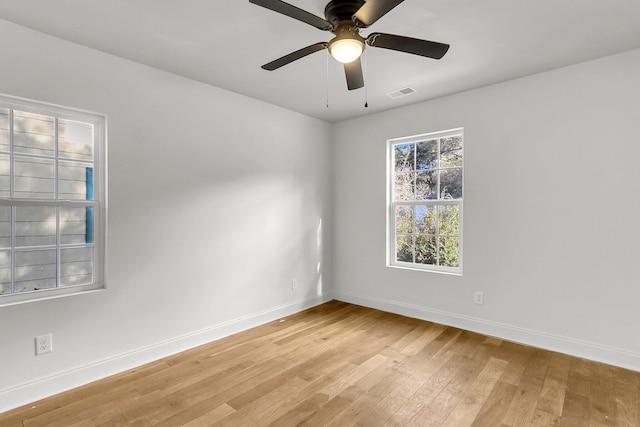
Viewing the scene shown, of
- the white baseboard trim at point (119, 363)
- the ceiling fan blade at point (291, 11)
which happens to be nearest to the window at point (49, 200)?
the white baseboard trim at point (119, 363)

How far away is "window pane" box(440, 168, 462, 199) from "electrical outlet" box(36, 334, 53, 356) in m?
3.78

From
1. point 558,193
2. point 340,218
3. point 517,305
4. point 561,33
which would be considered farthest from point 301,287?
point 561,33

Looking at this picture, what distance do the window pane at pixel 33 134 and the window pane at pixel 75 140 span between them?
0.05 metres

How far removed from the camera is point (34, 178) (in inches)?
92.8

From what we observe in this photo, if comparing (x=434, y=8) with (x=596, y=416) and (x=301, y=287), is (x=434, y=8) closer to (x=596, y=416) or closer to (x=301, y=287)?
(x=596, y=416)

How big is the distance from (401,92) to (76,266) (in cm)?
341

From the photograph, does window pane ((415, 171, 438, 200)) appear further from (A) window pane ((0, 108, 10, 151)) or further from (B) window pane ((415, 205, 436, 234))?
(A) window pane ((0, 108, 10, 151))

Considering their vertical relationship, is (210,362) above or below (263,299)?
A: below

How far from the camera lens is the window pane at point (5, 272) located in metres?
2.23

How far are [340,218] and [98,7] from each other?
337 cm

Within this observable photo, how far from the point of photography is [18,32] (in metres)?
2.21

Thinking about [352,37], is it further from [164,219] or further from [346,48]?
[164,219]

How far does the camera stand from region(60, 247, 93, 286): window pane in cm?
249

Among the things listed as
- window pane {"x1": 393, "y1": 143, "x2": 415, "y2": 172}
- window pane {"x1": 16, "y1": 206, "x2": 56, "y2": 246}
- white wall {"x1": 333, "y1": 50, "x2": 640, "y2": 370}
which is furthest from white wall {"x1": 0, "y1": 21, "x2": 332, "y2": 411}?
white wall {"x1": 333, "y1": 50, "x2": 640, "y2": 370}
